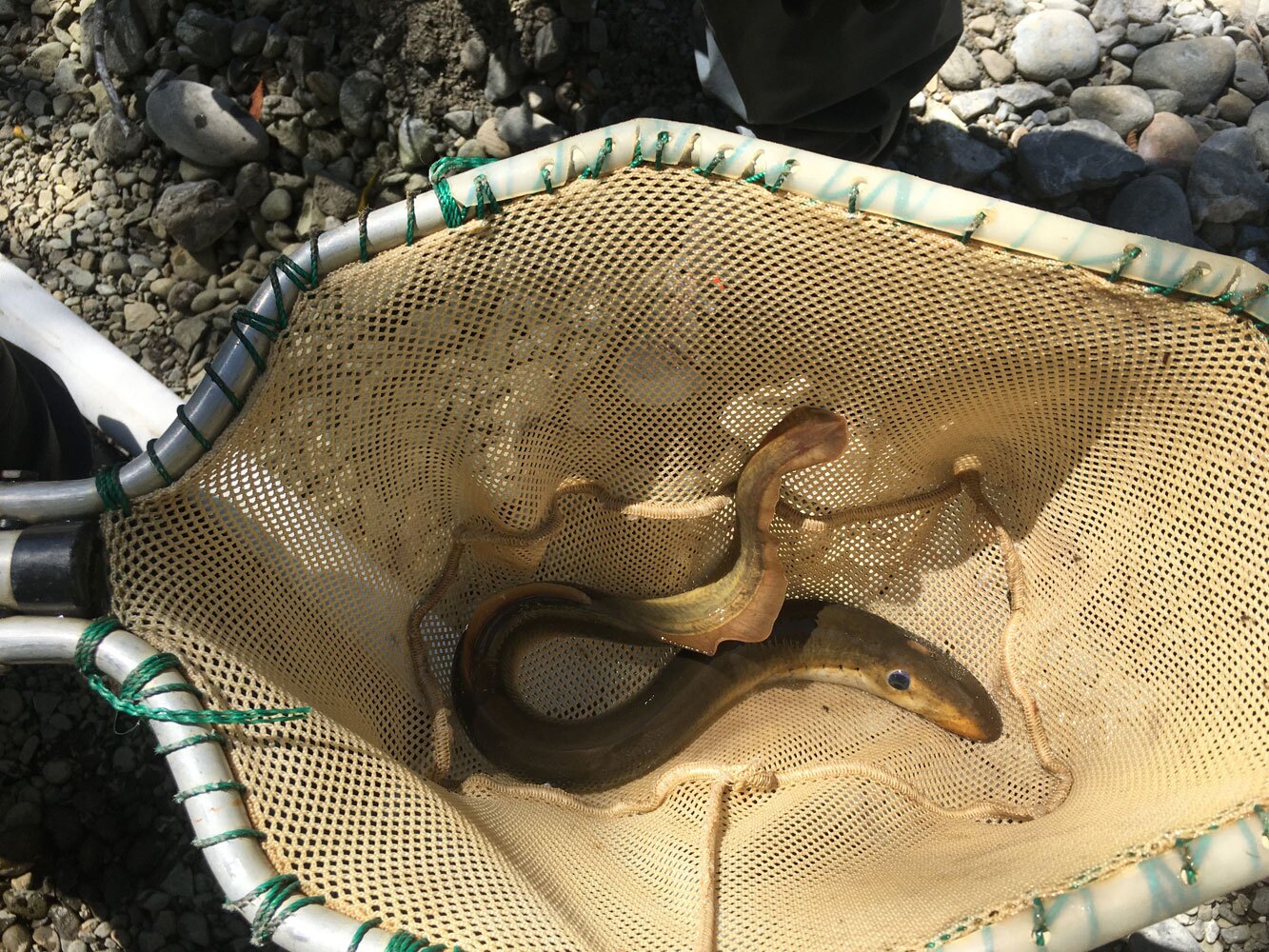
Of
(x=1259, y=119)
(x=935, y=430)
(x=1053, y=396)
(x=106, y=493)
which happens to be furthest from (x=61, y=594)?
(x=1259, y=119)

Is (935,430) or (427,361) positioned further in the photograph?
(935,430)

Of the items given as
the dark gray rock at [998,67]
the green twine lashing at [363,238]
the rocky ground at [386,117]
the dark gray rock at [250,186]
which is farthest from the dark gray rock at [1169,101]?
the dark gray rock at [250,186]

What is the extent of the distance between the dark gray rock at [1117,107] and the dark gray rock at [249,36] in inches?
97.8

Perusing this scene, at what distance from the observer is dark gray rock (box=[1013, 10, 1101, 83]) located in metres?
2.79

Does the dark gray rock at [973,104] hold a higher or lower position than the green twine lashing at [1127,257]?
lower

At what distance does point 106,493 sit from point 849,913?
1.32 metres

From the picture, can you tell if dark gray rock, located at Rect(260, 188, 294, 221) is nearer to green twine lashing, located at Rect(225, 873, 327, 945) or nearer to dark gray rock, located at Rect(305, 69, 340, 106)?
dark gray rock, located at Rect(305, 69, 340, 106)

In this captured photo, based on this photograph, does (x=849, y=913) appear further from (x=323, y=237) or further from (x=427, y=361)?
(x=323, y=237)

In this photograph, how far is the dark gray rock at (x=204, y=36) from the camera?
8.68 feet

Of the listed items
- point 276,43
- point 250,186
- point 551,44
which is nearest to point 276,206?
point 250,186

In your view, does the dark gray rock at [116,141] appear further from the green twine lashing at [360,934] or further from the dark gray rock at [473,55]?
the green twine lashing at [360,934]

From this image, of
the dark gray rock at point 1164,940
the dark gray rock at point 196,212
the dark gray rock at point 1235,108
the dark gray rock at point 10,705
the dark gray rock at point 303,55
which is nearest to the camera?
the dark gray rock at point 1164,940

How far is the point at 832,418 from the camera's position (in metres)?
1.63

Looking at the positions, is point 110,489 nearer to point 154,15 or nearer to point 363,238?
point 363,238
